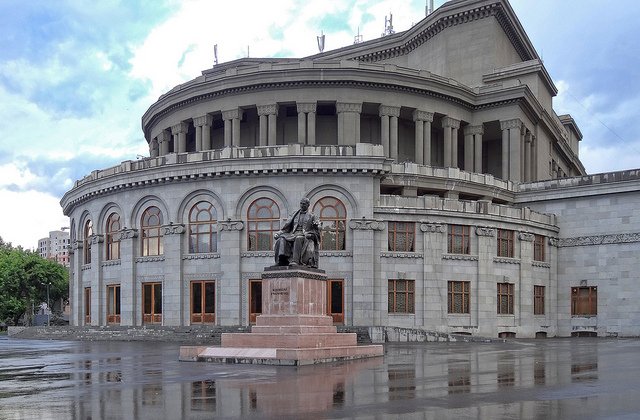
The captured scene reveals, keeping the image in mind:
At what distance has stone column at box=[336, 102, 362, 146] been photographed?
2309 inches

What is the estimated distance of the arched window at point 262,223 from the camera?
1800 inches

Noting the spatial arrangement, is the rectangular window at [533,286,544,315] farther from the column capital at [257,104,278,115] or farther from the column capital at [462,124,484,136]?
the column capital at [257,104,278,115]

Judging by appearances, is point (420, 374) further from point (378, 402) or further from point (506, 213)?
point (506, 213)

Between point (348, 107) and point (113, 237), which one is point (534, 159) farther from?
point (113, 237)

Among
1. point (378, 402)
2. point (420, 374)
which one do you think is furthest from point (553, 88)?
point (378, 402)

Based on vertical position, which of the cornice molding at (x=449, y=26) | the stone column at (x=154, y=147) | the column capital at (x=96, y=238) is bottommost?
the column capital at (x=96, y=238)

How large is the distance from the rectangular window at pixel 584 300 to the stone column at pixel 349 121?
841 inches

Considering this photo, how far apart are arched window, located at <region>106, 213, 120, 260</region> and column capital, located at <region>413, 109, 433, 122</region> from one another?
2676 cm

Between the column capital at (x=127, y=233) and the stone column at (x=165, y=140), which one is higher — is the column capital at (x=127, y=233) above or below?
below

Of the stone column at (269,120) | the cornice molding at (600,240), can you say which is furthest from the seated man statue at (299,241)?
the cornice molding at (600,240)

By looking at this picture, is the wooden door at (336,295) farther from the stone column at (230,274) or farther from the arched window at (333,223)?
the stone column at (230,274)

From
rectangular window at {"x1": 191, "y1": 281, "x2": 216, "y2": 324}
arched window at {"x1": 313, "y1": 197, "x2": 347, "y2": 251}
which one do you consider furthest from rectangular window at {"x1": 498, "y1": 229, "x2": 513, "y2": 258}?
rectangular window at {"x1": 191, "y1": 281, "x2": 216, "y2": 324}

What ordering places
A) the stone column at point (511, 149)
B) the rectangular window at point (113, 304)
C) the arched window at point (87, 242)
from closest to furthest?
the rectangular window at point (113, 304), the arched window at point (87, 242), the stone column at point (511, 149)

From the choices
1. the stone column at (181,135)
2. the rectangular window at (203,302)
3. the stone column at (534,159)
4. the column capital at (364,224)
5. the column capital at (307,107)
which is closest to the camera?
the column capital at (364,224)
